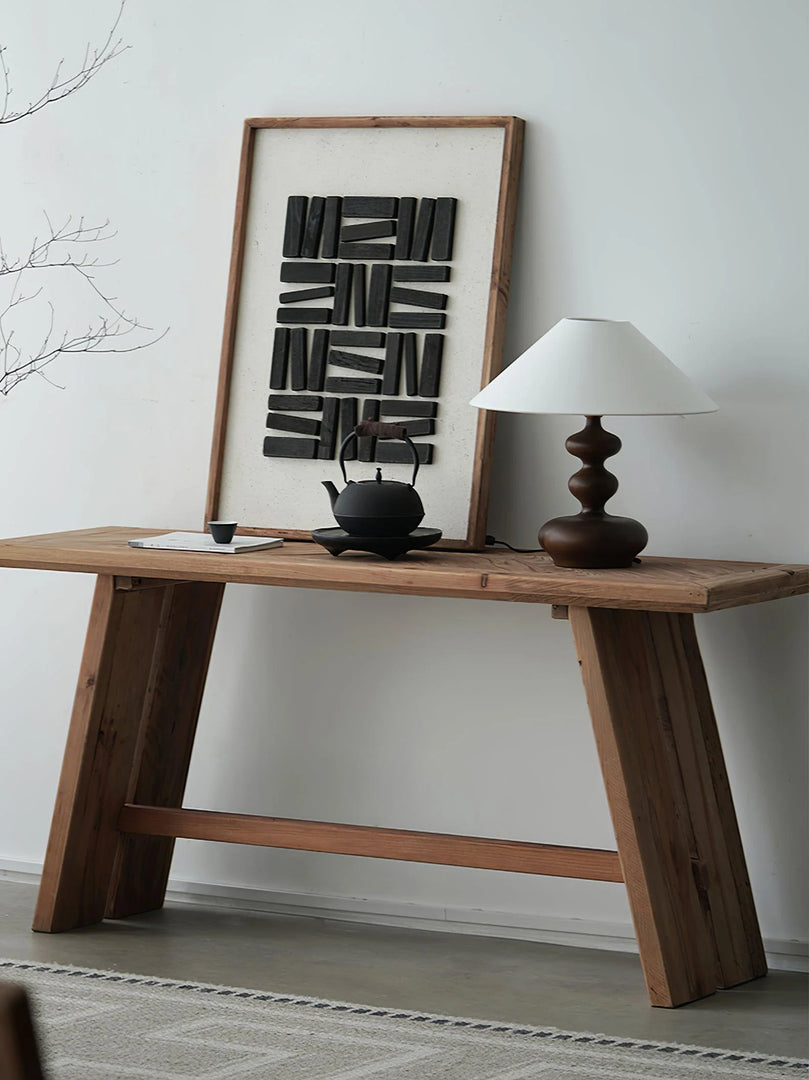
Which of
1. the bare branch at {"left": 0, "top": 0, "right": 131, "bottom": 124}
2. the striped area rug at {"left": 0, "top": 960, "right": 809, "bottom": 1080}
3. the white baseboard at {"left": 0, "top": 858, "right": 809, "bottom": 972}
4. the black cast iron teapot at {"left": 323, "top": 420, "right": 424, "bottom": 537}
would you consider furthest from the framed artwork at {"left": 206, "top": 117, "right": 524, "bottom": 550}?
the striped area rug at {"left": 0, "top": 960, "right": 809, "bottom": 1080}

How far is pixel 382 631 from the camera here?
141 inches

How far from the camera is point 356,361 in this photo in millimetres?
3477

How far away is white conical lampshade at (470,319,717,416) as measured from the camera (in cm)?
292

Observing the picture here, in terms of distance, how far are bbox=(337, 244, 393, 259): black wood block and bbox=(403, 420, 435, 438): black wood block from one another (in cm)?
40

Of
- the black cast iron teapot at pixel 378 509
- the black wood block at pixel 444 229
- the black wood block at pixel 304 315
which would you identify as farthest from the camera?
the black wood block at pixel 304 315

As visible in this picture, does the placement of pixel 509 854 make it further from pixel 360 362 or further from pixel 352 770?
pixel 360 362

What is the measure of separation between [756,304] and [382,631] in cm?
118

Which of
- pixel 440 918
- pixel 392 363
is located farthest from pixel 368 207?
pixel 440 918

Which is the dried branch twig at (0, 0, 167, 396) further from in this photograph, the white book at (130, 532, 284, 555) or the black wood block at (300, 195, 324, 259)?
the white book at (130, 532, 284, 555)

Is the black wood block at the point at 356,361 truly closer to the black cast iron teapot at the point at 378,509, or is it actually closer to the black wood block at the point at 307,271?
the black wood block at the point at 307,271

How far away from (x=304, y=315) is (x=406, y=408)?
1.14 ft

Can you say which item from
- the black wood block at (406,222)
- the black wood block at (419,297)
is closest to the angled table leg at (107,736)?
the black wood block at (419,297)

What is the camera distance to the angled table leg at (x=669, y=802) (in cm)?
292

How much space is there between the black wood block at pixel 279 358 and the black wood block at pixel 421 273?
0.31 meters
